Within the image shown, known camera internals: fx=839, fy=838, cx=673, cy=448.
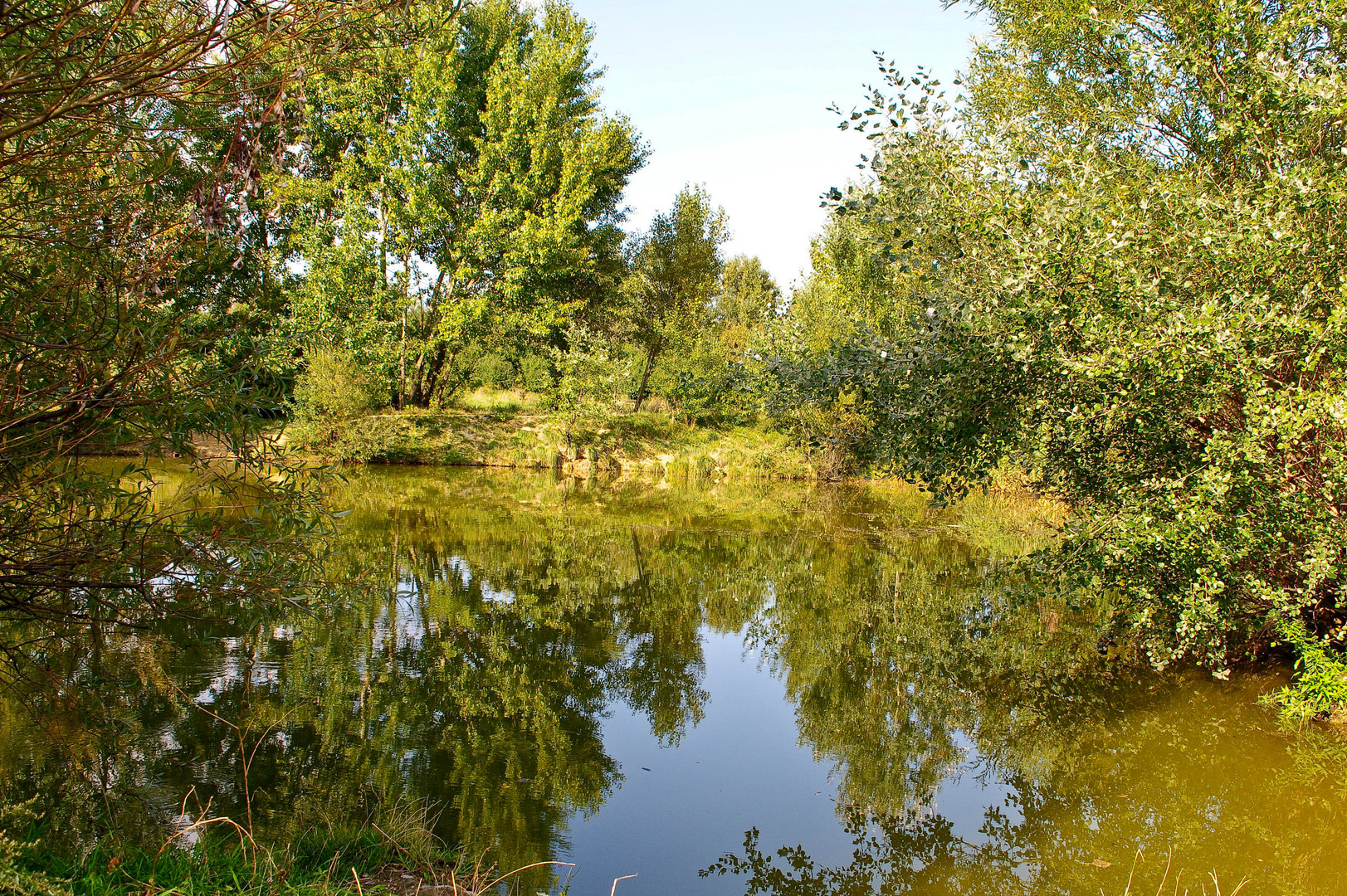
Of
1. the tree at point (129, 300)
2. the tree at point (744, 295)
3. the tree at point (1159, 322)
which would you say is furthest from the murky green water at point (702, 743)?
the tree at point (744, 295)

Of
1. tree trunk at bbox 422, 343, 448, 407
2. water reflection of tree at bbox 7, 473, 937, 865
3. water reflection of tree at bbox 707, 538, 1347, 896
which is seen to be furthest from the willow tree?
water reflection of tree at bbox 707, 538, 1347, 896

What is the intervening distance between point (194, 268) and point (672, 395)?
2732cm

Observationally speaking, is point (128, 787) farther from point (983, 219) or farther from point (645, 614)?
point (983, 219)

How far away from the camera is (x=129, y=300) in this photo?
4586 mm

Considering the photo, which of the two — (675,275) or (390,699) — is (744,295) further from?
(390,699)

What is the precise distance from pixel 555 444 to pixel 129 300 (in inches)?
873

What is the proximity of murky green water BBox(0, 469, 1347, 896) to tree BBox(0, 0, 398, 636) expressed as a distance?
0.86 m

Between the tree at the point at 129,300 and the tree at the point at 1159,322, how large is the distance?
4892mm

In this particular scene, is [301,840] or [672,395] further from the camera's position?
[672,395]

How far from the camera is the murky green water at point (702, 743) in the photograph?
4.91 meters

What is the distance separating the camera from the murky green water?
16.1 ft

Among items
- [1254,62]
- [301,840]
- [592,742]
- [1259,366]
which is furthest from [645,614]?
[1254,62]

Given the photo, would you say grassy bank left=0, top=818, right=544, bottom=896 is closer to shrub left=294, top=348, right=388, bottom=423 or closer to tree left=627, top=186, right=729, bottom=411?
shrub left=294, top=348, right=388, bottom=423

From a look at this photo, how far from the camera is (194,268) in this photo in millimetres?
4996
